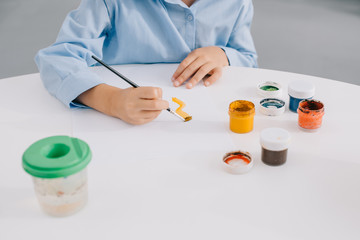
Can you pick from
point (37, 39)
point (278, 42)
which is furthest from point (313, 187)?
point (37, 39)

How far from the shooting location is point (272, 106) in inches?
38.4

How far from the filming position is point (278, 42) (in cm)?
260

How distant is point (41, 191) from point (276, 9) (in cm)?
259

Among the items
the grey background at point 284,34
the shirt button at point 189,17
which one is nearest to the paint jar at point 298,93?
the shirt button at point 189,17

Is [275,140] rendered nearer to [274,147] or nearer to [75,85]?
[274,147]

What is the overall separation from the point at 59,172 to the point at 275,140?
36cm

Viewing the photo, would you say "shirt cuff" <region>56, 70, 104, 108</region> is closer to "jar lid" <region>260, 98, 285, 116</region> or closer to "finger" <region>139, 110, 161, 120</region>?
"finger" <region>139, 110, 161, 120</region>

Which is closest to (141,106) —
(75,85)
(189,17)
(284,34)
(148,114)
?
(148,114)

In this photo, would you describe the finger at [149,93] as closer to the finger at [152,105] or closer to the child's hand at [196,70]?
the finger at [152,105]

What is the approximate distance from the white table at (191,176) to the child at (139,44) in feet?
0.15

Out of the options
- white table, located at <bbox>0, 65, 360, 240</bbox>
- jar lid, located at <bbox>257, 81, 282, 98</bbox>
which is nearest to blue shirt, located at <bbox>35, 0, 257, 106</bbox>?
white table, located at <bbox>0, 65, 360, 240</bbox>

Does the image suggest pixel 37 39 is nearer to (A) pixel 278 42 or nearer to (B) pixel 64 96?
(A) pixel 278 42

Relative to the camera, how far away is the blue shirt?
1115 millimetres

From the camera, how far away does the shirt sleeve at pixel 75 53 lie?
1024 mm
